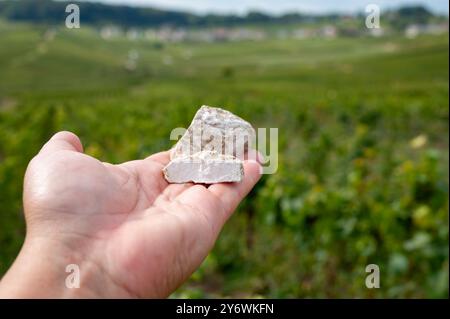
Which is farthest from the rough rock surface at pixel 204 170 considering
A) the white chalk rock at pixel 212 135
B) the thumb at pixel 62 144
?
the thumb at pixel 62 144

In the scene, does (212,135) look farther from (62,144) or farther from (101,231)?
(101,231)

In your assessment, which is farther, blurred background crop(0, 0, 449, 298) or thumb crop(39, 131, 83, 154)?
blurred background crop(0, 0, 449, 298)

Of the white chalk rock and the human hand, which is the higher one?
the white chalk rock

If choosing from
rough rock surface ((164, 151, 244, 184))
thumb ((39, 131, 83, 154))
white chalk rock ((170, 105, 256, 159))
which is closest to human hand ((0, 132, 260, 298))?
thumb ((39, 131, 83, 154))

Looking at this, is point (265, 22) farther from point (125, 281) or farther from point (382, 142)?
point (125, 281)

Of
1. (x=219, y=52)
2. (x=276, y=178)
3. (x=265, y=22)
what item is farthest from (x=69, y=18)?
(x=265, y=22)

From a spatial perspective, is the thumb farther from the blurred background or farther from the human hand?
the blurred background

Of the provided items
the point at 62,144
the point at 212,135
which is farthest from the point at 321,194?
the point at 62,144
